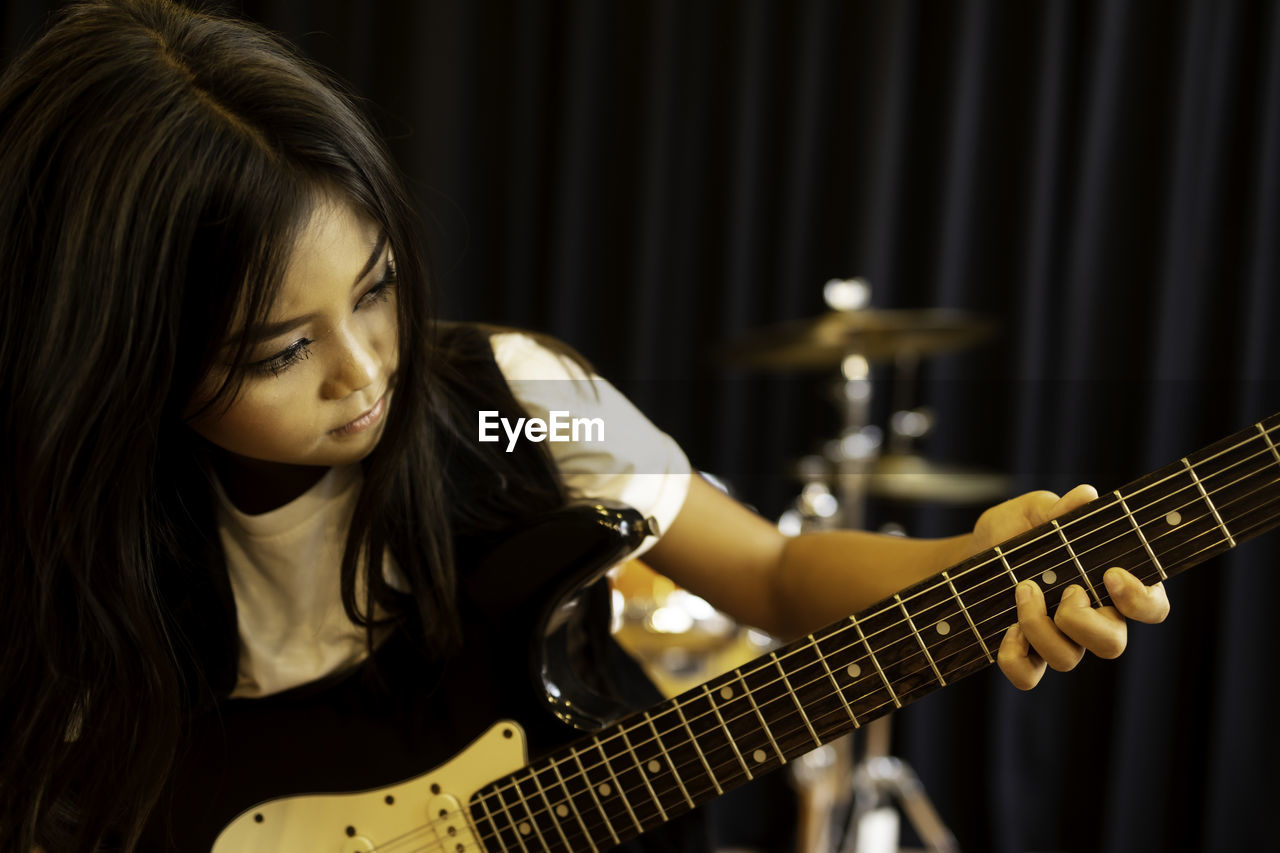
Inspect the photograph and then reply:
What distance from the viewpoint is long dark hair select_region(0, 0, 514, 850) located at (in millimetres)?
562

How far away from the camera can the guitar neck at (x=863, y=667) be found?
519 millimetres

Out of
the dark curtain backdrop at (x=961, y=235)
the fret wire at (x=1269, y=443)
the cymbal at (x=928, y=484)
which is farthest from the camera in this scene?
the dark curtain backdrop at (x=961, y=235)

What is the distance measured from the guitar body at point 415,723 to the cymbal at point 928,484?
1.25 meters

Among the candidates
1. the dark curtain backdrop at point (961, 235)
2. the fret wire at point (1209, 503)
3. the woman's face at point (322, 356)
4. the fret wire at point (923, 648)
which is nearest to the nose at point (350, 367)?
the woman's face at point (322, 356)

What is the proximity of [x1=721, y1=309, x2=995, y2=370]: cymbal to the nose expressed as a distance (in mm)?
1273

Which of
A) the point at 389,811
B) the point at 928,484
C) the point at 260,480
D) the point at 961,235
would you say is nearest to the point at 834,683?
the point at 389,811

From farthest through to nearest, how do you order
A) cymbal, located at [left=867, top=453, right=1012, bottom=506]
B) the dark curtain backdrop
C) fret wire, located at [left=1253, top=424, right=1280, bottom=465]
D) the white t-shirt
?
1. the dark curtain backdrop
2. cymbal, located at [left=867, top=453, right=1012, bottom=506]
3. the white t-shirt
4. fret wire, located at [left=1253, top=424, right=1280, bottom=465]

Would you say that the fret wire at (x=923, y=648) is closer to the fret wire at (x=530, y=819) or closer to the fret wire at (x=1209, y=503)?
the fret wire at (x=1209, y=503)

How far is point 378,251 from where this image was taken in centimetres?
62

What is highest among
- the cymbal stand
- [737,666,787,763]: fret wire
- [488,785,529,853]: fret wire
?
[737,666,787,763]: fret wire

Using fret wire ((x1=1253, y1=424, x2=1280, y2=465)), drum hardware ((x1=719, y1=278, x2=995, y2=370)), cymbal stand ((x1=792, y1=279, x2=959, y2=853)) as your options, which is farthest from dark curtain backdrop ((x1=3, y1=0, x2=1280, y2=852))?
fret wire ((x1=1253, y1=424, x2=1280, y2=465))

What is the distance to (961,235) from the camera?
2223mm

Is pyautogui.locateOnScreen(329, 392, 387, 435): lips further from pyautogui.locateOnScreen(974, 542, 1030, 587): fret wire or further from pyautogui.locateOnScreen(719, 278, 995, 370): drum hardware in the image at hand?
pyautogui.locateOnScreen(719, 278, 995, 370): drum hardware

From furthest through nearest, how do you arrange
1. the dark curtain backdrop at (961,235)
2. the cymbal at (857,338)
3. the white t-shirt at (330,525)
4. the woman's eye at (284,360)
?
the dark curtain backdrop at (961,235) < the cymbal at (857,338) < the white t-shirt at (330,525) < the woman's eye at (284,360)
